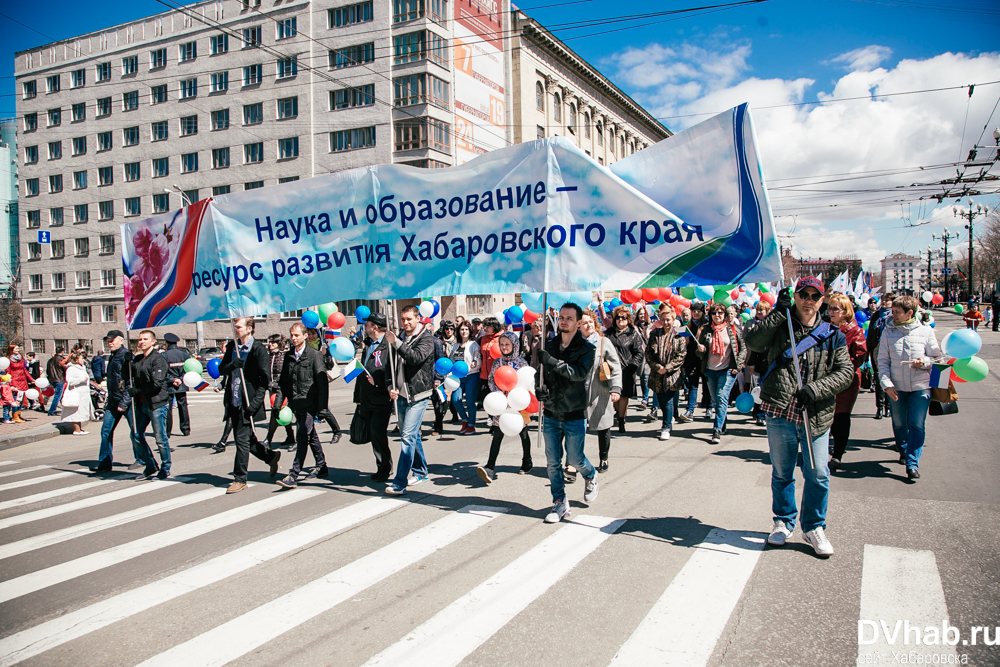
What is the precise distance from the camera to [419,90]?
37.4 m

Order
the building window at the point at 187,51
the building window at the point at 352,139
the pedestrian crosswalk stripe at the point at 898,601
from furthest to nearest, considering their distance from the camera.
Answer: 1. the building window at the point at 187,51
2. the building window at the point at 352,139
3. the pedestrian crosswalk stripe at the point at 898,601

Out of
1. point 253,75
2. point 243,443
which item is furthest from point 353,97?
point 243,443

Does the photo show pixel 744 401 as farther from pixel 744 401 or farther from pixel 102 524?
pixel 102 524

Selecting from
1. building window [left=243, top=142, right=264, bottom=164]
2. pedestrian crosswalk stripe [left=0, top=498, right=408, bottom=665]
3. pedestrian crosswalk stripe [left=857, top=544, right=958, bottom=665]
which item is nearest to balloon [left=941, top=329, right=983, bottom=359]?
pedestrian crosswalk stripe [left=857, top=544, right=958, bottom=665]

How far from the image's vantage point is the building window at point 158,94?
46.3 m

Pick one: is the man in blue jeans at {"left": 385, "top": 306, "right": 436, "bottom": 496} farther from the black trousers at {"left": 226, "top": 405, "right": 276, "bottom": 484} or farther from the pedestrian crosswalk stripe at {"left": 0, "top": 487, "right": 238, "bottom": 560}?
the pedestrian crosswalk stripe at {"left": 0, "top": 487, "right": 238, "bottom": 560}

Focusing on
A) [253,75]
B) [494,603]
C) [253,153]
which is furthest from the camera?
[253,153]

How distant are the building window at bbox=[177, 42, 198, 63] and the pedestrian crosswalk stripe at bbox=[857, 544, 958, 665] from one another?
51.9 meters

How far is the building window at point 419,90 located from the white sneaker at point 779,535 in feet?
119

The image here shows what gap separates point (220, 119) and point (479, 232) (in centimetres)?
4615

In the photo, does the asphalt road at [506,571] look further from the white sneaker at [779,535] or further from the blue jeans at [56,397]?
the blue jeans at [56,397]

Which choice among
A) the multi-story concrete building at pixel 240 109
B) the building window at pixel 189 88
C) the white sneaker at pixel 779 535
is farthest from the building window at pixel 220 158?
the white sneaker at pixel 779 535

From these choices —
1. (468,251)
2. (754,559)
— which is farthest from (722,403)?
(468,251)

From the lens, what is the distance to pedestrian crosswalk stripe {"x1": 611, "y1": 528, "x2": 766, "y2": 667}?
130 inches
